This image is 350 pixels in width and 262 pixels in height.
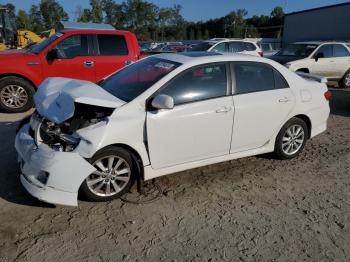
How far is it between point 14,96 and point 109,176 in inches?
193

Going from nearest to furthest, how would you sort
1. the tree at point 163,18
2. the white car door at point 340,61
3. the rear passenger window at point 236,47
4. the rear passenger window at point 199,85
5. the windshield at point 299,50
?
the rear passenger window at point 199,85, the windshield at point 299,50, the white car door at point 340,61, the rear passenger window at point 236,47, the tree at point 163,18

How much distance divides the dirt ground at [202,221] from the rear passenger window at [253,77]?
3.73 feet

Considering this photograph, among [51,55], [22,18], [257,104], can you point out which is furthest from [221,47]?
[22,18]

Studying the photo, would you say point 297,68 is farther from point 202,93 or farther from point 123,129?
point 123,129

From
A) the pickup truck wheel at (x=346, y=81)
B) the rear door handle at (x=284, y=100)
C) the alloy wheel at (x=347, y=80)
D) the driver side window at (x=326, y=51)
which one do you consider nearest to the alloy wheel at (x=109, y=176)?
the rear door handle at (x=284, y=100)

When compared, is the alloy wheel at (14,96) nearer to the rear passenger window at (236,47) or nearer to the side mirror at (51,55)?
the side mirror at (51,55)

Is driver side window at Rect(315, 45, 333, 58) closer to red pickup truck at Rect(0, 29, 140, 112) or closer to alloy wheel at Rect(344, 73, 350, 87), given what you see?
alloy wheel at Rect(344, 73, 350, 87)

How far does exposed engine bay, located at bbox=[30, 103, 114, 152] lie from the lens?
11.9 ft

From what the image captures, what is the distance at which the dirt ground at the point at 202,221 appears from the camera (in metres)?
3.16

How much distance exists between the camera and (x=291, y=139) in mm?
5219

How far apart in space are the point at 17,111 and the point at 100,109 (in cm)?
456

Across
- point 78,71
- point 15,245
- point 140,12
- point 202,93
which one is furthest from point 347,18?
point 140,12

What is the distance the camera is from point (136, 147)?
3889mm

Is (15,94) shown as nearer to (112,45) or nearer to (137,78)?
(112,45)
